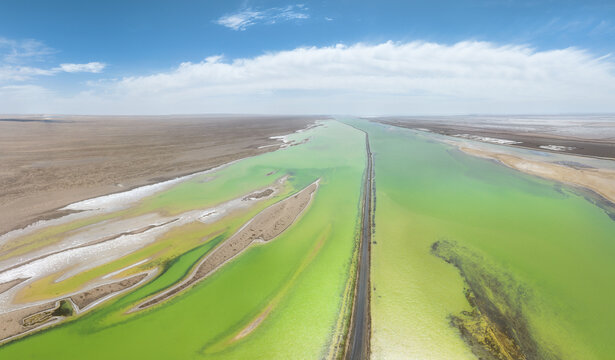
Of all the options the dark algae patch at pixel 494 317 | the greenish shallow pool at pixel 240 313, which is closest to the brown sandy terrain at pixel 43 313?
the greenish shallow pool at pixel 240 313

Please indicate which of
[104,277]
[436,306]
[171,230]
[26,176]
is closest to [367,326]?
[436,306]

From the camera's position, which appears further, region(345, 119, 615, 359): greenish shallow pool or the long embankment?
region(345, 119, 615, 359): greenish shallow pool

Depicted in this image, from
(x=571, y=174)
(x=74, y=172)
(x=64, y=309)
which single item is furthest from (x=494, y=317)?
(x=74, y=172)

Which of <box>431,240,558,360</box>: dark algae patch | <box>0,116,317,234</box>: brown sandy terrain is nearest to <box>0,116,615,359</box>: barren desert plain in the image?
<box>431,240,558,360</box>: dark algae patch

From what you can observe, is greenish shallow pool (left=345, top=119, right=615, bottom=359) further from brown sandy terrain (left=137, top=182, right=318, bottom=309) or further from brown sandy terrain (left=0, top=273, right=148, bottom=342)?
brown sandy terrain (left=0, top=273, right=148, bottom=342)

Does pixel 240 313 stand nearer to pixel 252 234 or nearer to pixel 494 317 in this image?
pixel 252 234

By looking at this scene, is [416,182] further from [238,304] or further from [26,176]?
[26,176]
